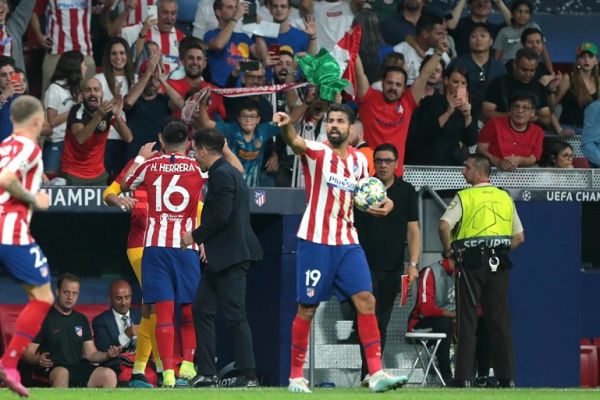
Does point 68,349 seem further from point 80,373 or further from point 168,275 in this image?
point 168,275

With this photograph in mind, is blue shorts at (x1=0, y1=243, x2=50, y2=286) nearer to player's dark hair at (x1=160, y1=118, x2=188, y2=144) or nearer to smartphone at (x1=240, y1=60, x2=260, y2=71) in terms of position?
player's dark hair at (x1=160, y1=118, x2=188, y2=144)

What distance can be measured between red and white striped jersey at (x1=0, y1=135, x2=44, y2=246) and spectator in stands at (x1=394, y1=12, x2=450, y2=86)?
7.66 meters

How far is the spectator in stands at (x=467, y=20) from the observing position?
672 inches

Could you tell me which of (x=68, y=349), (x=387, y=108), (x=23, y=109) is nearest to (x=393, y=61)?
(x=387, y=108)

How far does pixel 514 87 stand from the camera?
16.0 m

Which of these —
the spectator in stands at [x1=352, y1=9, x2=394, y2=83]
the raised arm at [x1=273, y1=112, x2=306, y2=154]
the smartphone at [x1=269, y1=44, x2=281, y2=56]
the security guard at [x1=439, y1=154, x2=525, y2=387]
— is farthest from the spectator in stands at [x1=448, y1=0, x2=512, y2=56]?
the raised arm at [x1=273, y1=112, x2=306, y2=154]

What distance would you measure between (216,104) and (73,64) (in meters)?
1.46

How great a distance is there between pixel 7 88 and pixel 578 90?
6716 mm

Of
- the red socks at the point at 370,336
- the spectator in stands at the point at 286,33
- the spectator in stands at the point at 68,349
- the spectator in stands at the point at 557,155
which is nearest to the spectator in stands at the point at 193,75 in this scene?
the spectator in stands at the point at 286,33

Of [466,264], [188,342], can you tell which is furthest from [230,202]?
[466,264]

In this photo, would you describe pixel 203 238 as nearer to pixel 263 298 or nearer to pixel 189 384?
pixel 189 384

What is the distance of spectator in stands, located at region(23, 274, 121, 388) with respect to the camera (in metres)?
12.8

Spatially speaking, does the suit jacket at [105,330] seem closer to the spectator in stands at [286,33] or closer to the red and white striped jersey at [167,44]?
the red and white striped jersey at [167,44]

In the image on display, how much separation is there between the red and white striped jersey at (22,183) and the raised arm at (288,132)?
65.5 inches
